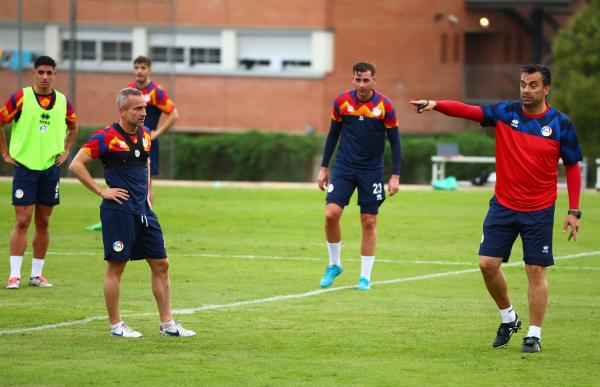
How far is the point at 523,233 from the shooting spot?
1023cm

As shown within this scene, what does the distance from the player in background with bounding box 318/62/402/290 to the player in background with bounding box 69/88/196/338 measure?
4.00m

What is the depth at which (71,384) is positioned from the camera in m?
8.48

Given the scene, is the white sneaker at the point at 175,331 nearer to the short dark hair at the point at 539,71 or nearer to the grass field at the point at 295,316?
the grass field at the point at 295,316

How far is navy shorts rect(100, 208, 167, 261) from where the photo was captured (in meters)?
10.2

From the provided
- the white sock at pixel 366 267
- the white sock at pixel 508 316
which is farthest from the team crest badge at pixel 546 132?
the white sock at pixel 366 267

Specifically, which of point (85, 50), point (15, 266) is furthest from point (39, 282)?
point (85, 50)

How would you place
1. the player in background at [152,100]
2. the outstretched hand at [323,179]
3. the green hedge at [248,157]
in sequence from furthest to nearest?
the green hedge at [248,157] < the player in background at [152,100] < the outstretched hand at [323,179]

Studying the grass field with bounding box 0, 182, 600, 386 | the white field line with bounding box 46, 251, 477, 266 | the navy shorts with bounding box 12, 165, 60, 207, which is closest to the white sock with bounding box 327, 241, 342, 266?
the grass field with bounding box 0, 182, 600, 386

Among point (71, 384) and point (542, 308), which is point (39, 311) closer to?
point (71, 384)

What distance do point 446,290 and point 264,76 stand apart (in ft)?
101

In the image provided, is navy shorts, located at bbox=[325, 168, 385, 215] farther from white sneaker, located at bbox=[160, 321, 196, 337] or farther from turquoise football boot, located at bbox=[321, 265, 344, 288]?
white sneaker, located at bbox=[160, 321, 196, 337]

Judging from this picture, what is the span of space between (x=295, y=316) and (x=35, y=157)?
3.88 m

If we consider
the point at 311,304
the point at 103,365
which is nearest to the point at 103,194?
the point at 103,365

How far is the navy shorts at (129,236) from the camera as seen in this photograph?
10.2 meters
